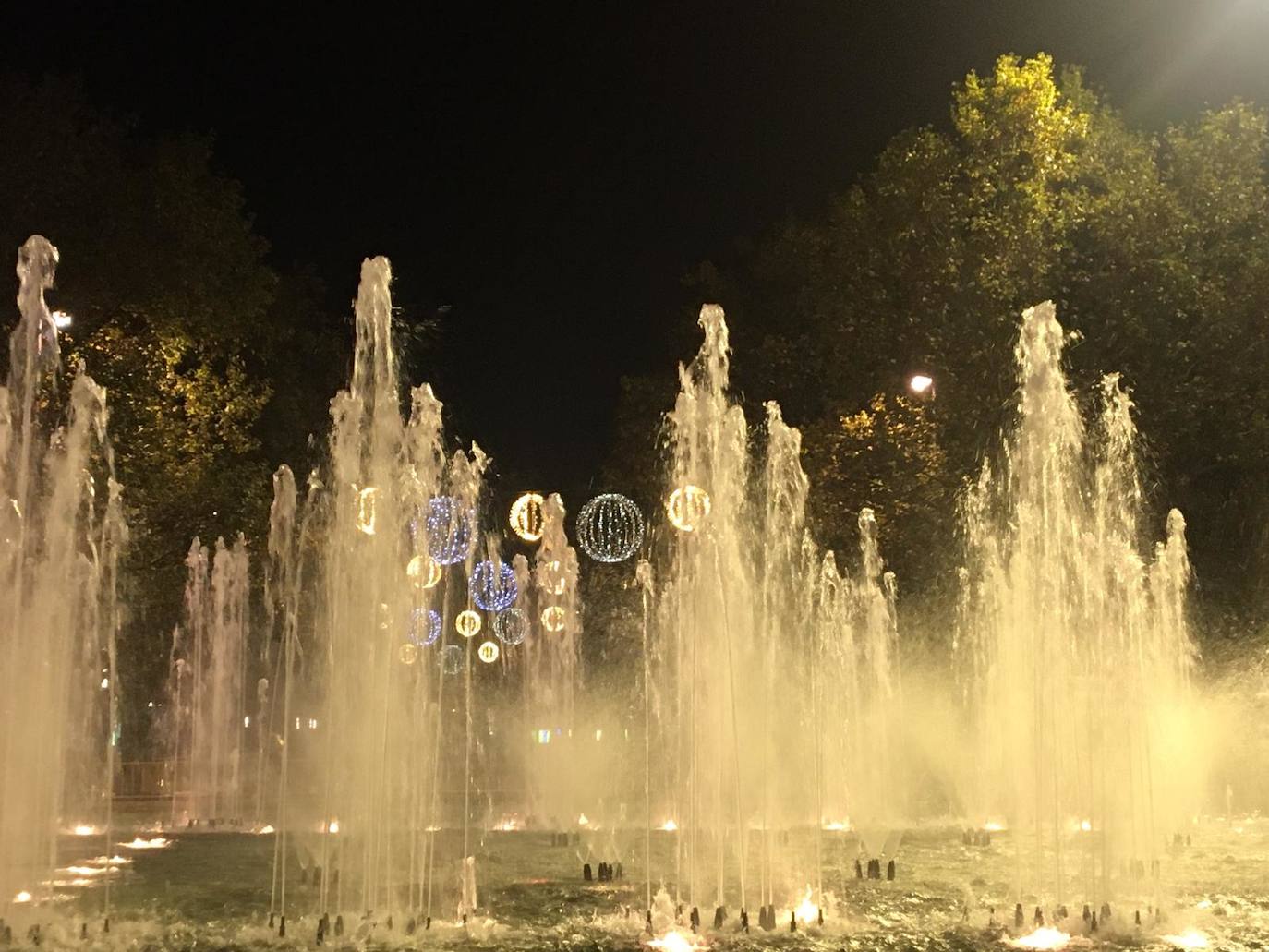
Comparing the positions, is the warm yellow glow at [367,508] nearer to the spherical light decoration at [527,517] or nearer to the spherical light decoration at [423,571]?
the spherical light decoration at [423,571]

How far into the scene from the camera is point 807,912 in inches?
470

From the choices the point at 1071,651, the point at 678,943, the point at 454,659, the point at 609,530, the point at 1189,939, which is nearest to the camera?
the point at 678,943

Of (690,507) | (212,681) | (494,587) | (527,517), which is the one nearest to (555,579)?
(494,587)

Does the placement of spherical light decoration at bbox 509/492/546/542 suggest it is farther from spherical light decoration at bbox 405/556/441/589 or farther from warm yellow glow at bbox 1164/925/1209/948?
warm yellow glow at bbox 1164/925/1209/948

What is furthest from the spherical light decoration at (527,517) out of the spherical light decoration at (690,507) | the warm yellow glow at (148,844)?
the warm yellow glow at (148,844)

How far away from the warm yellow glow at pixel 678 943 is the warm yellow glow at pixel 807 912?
1.05 metres

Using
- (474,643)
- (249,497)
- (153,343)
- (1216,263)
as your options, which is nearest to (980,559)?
(1216,263)

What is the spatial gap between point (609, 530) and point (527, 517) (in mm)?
4911

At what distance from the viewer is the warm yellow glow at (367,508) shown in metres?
14.7

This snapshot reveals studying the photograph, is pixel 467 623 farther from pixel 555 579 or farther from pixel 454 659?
pixel 454 659

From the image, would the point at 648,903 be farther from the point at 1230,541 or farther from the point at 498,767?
the point at 498,767

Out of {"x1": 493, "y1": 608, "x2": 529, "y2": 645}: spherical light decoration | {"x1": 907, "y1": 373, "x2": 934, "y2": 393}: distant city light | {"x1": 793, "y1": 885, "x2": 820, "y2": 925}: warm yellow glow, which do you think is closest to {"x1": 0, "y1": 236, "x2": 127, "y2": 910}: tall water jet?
{"x1": 793, "y1": 885, "x2": 820, "y2": 925}: warm yellow glow

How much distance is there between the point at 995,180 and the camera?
2645 centimetres

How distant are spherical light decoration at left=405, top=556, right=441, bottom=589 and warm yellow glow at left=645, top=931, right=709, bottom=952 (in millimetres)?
6198
